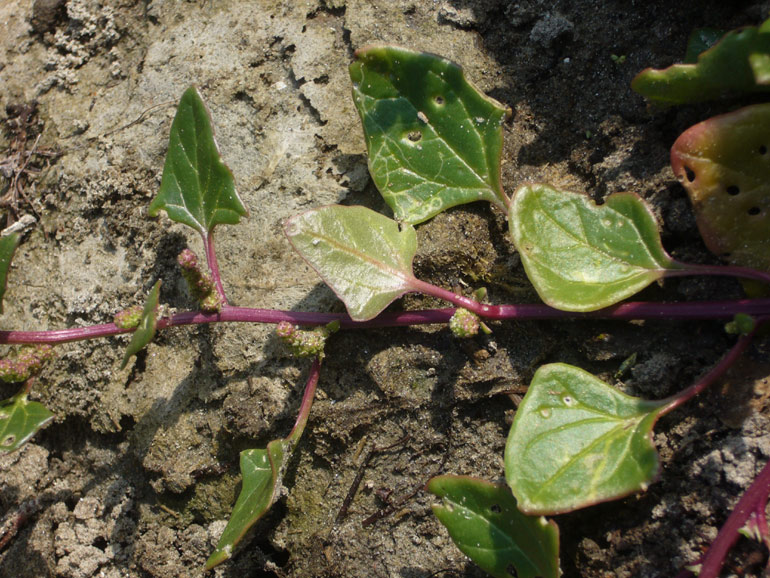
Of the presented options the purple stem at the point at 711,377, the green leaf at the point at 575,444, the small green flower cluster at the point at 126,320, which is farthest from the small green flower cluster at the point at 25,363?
the purple stem at the point at 711,377

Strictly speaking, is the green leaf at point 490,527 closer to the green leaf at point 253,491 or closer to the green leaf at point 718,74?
the green leaf at point 253,491

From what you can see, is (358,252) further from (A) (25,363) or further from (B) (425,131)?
(A) (25,363)

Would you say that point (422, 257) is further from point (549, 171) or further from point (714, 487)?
point (714, 487)

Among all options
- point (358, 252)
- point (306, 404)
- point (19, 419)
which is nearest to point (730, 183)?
point (358, 252)

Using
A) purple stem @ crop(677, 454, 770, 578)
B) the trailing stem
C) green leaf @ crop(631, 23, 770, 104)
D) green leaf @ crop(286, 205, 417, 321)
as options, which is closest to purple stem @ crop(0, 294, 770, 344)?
the trailing stem

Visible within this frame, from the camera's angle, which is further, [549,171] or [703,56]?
[549,171]

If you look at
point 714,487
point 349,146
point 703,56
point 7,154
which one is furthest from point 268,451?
point 7,154

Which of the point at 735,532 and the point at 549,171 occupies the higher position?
the point at 549,171
